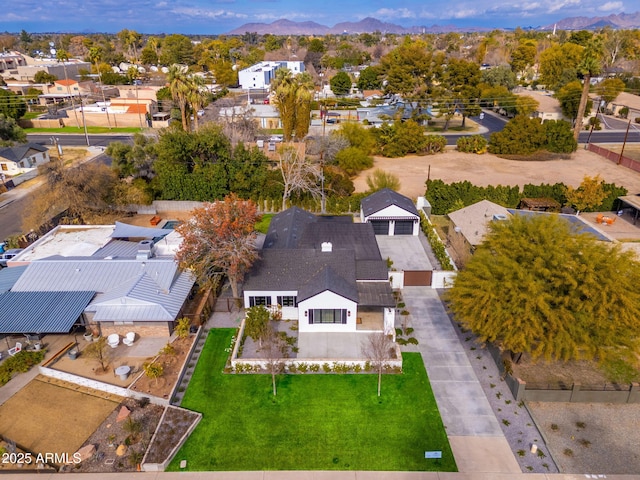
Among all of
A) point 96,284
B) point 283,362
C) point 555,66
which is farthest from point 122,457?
point 555,66

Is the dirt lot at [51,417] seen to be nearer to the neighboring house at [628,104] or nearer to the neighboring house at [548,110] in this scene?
the neighboring house at [548,110]

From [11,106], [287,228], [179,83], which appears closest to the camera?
[287,228]

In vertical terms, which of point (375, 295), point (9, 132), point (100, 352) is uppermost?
point (9, 132)

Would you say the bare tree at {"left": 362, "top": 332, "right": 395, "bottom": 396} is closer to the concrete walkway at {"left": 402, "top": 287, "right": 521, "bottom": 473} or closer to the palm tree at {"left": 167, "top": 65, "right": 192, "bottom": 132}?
the concrete walkway at {"left": 402, "top": 287, "right": 521, "bottom": 473}

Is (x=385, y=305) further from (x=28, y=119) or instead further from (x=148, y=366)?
(x=28, y=119)

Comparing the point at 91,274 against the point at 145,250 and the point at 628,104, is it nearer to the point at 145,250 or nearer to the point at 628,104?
the point at 145,250

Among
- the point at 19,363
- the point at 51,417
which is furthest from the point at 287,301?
the point at 19,363
